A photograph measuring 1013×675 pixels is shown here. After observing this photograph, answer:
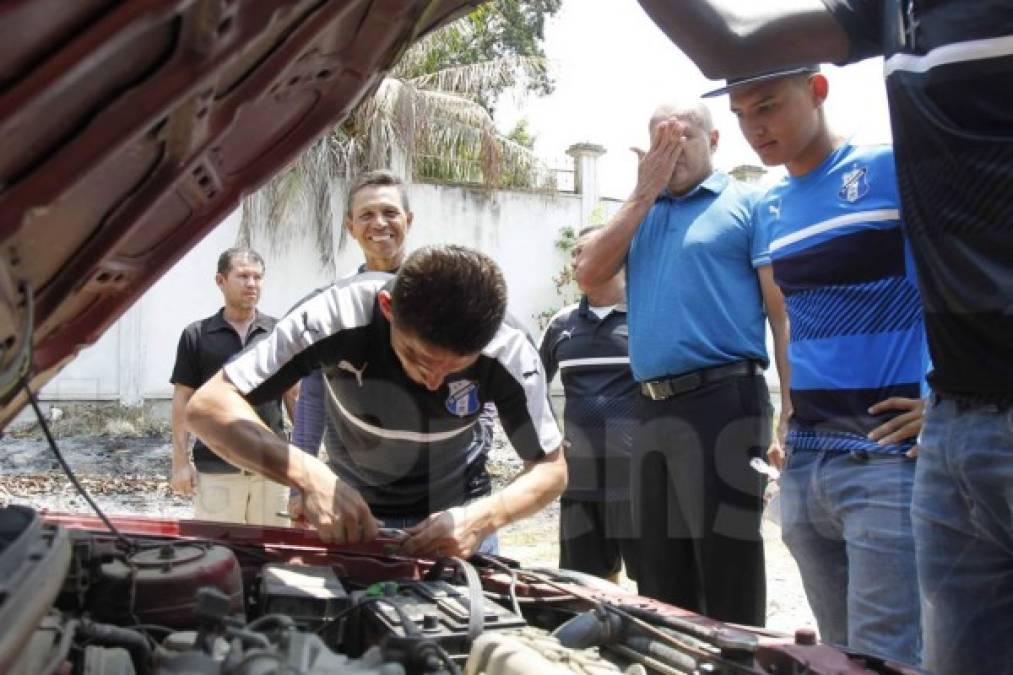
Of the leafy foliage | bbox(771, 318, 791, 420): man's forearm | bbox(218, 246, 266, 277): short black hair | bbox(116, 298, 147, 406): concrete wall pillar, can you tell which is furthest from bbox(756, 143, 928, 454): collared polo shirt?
bbox(116, 298, 147, 406): concrete wall pillar

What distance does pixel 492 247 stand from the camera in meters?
A: 12.2

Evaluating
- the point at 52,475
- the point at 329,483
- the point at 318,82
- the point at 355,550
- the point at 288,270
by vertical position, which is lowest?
the point at 52,475

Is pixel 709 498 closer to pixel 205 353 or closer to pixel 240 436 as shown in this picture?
pixel 240 436

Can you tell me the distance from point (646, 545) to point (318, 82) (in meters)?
2.00

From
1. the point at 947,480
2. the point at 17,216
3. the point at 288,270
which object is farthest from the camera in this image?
the point at 288,270

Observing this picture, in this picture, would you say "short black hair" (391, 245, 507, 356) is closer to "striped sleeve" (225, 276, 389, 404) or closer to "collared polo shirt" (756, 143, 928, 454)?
"striped sleeve" (225, 276, 389, 404)

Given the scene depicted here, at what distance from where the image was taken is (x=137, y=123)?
106cm

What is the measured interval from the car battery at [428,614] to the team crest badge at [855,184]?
132cm

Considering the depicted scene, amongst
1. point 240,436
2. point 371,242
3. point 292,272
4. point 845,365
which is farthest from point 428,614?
point 292,272

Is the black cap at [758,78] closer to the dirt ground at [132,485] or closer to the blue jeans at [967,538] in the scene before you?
the blue jeans at [967,538]

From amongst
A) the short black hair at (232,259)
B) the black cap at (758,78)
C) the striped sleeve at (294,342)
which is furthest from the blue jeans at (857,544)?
the short black hair at (232,259)

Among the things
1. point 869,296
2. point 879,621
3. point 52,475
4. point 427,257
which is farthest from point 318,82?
point 52,475

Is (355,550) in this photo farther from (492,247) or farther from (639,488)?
(492,247)

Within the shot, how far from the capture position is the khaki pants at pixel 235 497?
4402 millimetres
